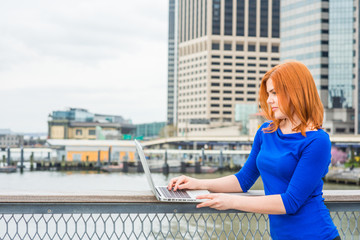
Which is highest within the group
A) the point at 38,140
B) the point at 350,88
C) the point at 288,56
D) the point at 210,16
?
the point at 210,16

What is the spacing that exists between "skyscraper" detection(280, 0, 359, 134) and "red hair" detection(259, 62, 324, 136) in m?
79.2

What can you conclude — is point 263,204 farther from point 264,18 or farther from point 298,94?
point 264,18

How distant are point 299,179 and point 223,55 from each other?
5062 inches

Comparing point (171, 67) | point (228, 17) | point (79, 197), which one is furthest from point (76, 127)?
point (79, 197)

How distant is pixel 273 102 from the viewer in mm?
2139

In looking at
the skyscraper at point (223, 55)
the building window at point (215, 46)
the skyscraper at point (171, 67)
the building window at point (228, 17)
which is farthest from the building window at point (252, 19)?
the skyscraper at point (171, 67)

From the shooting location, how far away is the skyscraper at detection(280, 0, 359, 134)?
8138 cm

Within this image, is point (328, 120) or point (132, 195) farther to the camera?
point (328, 120)

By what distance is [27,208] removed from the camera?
260 cm

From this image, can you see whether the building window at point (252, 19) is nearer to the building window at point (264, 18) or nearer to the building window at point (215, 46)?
the building window at point (264, 18)

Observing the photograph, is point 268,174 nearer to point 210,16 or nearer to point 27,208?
point 27,208

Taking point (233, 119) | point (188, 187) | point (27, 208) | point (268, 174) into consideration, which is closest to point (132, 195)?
point (188, 187)

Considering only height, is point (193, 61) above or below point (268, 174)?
above

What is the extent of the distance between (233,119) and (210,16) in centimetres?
2668
